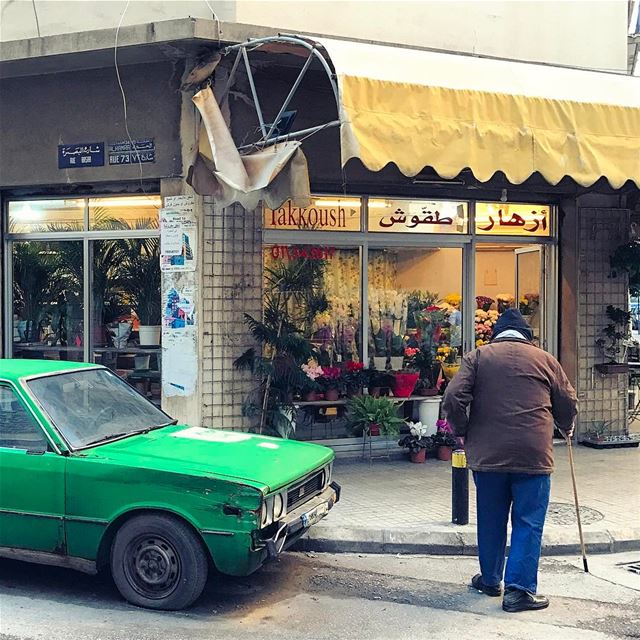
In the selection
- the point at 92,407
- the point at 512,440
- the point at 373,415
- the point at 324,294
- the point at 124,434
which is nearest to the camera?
the point at 512,440

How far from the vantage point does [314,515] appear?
223 inches

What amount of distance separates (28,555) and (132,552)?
0.77 metres

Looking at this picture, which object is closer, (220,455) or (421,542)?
(220,455)

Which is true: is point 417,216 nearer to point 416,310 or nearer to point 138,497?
point 416,310

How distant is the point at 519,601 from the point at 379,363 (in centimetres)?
512

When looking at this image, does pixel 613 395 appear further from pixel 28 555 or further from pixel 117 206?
pixel 28 555

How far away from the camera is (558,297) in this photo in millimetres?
10992

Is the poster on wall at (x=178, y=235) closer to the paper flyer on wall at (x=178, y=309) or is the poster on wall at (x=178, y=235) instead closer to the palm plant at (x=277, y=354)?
the paper flyer on wall at (x=178, y=309)

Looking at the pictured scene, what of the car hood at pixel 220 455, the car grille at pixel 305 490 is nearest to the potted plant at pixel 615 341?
the car hood at pixel 220 455

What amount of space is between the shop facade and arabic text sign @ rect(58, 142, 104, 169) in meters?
0.07

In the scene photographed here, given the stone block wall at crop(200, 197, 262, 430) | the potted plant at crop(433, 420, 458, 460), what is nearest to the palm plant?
the stone block wall at crop(200, 197, 262, 430)

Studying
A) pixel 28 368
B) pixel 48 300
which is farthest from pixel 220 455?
pixel 48 300

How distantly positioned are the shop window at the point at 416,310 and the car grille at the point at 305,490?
4244mm

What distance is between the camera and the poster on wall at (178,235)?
9.04m
